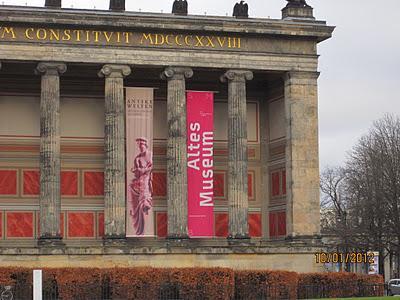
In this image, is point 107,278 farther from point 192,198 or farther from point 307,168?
point 307,168

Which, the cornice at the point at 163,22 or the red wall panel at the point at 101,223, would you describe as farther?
the red wall panel at the point at 101,223

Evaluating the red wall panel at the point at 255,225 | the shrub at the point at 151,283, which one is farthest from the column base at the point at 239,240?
the shrub at the point at 151,283

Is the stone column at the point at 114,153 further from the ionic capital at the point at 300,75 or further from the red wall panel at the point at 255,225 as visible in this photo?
the red wall panel at the point at 255,225

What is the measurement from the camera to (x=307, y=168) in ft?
220

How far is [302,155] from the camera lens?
67.1 m

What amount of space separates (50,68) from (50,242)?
10.0 m

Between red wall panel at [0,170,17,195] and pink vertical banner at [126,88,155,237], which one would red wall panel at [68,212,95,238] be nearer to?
red wall panel at [0,170,17,195]

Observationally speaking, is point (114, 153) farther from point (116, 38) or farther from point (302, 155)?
point (302, 155)

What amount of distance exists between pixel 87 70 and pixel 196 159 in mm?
8850

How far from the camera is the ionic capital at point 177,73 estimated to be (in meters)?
65.8

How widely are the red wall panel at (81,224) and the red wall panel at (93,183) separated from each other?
1.33 metres

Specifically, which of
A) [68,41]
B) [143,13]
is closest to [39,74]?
[68,41]
